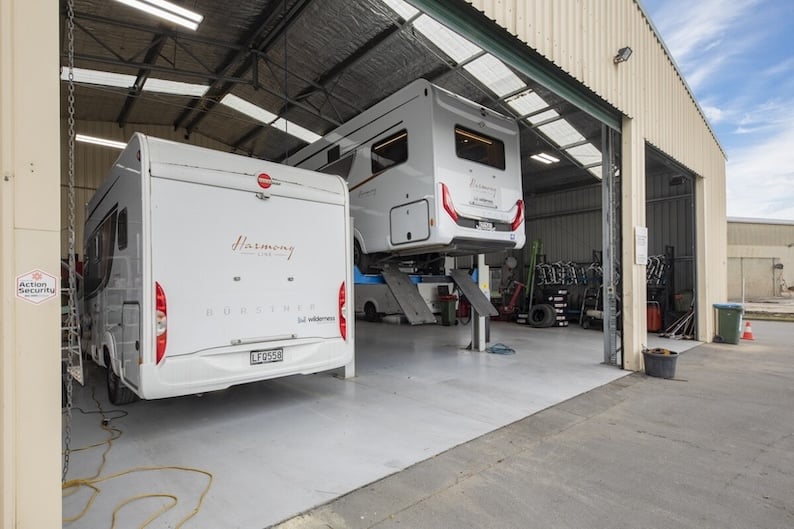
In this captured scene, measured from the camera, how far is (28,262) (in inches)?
68.6

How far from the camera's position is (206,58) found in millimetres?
8266

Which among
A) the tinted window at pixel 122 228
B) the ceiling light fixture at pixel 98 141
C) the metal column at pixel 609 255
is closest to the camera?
the tinted window at pixel 122 228

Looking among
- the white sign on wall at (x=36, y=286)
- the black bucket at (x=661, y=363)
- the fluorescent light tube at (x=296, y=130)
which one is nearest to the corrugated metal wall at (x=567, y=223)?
the black bucket at (x=661, y=363)

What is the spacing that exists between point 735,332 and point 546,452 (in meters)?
7.91

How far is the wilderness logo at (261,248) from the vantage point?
3764 mm

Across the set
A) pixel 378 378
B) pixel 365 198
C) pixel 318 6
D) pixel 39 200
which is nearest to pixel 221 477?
pixel 39 200

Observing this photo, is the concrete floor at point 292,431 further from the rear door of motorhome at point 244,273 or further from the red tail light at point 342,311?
the red tail light at point 342,311

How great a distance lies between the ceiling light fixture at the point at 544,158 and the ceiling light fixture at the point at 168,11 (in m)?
7.72

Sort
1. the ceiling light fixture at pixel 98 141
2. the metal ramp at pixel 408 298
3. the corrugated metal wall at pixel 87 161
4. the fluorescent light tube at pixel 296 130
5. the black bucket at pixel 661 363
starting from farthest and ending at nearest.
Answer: the corrugated metal wall at pixel 87 161
the ceiling light fixture at pixel 98 141
the fluorescent light tube at pixel 296 130
the metal ramp at pixel 408 298
the black bucket at pixel 661 363

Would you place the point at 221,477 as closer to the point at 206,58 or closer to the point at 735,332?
the point at 206,58

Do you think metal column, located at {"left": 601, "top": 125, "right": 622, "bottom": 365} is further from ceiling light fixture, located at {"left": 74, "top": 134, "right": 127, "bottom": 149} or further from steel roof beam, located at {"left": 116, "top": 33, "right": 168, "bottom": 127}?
ceiling light fixture, located at {"left": 74, "top": 134, "right": 127, "bottom": 149}

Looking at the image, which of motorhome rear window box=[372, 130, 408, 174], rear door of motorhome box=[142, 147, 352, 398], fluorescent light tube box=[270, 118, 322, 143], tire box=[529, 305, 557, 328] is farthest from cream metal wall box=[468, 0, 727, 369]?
fluorescent light tube box=[270, 118, 322, 143]

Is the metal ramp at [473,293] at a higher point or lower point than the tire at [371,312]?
higher

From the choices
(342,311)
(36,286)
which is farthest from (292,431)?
(36,286)
